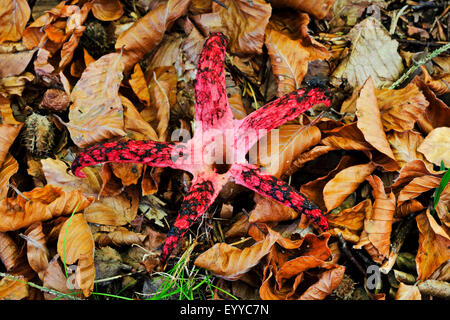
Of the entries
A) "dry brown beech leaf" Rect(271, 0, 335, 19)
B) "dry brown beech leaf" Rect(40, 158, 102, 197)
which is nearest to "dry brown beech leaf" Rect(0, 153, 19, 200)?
"dry brown beech leaf" Rect(40, 158, 102, 197)

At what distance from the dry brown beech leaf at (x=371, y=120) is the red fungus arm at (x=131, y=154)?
2.77ft

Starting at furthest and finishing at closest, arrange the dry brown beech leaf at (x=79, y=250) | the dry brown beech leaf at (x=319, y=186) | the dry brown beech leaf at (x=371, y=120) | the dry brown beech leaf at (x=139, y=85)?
the dry brown beech leaf at (x=139, y=85)
the dry brown beech leaf at (x=319, y=186)
the dry brown beech leaf at (x=371, y=120)
the dry brown beech leaf at (x=79, y=250)

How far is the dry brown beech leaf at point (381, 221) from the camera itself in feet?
5.94

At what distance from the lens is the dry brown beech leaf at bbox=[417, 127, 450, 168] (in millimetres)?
1898

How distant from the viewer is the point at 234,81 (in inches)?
85.1

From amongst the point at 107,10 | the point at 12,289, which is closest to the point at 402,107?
the point at 107,10

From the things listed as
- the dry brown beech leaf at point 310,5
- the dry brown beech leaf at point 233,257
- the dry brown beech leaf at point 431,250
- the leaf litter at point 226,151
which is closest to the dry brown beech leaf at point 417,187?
the leaf litter at point 226,151

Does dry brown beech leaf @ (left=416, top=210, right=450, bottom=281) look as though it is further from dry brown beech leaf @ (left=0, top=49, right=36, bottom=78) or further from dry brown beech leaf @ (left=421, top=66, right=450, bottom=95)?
dry brown beech leaf @ (left=0, top=49, right=36, bottom=78)

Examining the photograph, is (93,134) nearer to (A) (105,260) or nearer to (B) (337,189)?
(A) (105,260)

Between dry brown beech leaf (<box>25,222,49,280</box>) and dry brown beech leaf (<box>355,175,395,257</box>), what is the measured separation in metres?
1.43

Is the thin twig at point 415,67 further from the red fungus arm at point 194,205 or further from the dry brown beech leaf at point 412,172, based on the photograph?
the red fungus arm at point 194,205

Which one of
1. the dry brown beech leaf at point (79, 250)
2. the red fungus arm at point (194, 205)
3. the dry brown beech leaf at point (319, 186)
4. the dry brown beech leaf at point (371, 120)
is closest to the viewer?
the red fungus arm at point (194, 205)

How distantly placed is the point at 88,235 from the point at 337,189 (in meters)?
1.20

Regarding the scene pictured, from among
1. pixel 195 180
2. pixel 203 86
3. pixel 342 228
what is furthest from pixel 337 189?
pixel 203 86
